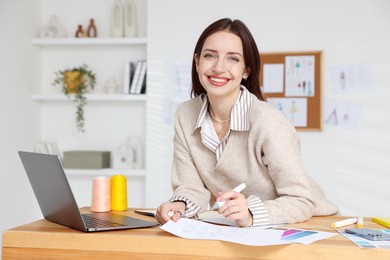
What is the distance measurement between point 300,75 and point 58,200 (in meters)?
2.67

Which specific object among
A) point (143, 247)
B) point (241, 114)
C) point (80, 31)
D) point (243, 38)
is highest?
point (80, 31)

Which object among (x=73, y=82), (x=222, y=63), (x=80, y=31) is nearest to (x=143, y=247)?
(x=222, y=63)

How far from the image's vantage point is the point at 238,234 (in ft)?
4.53

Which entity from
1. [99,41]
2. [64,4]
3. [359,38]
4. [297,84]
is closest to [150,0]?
[99,41]

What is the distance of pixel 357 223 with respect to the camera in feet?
5.18

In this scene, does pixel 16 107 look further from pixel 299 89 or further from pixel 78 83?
pixel 299 89

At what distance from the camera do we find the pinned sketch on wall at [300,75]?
3.83 m

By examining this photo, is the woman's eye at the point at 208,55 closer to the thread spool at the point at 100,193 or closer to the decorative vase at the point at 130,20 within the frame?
the thread spool at the point at 100,193

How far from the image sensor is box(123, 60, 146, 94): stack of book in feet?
13.6

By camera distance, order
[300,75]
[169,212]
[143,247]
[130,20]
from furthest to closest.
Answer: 1. [130,20]
2. [300,75]
3. [169,212]
4. [143,247]

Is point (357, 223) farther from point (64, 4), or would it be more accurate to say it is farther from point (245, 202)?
point (64, 4)

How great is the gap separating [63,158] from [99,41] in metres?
0.97

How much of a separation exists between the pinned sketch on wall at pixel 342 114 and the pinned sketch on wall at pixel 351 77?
3.9 inches

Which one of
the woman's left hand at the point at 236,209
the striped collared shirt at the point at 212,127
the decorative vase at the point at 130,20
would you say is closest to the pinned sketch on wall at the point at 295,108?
the decorative vase at the point at 130,20
